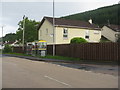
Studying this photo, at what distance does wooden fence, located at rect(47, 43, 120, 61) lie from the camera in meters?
19.1

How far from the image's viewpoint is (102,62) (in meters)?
20.1

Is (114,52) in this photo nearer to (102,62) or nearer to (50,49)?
(102,62)

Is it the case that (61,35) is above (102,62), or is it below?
above

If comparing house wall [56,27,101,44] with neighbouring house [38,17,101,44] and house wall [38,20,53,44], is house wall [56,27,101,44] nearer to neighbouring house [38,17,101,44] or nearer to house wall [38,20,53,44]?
neighbouring house [38,17,101,44]

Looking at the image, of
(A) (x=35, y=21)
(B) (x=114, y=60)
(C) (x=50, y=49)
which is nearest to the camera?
(B) (x=114, y=60)

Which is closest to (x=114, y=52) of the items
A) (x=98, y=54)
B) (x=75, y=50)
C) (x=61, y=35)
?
(x=98, y=54)

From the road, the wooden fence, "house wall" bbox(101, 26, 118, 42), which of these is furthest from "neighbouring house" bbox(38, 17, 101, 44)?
the road

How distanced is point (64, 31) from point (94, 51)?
52.0ft

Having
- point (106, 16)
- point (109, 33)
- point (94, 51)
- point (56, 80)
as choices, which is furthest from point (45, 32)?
point (106, 16)

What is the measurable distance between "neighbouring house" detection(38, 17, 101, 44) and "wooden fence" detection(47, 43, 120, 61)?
8.42 m

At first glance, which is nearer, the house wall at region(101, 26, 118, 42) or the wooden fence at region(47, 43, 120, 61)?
the wooden fence at region(47, 43, 120, 61)

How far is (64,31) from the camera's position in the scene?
3672 cm

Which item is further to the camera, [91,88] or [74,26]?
[74,26]

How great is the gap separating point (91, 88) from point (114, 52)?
1139 cm
